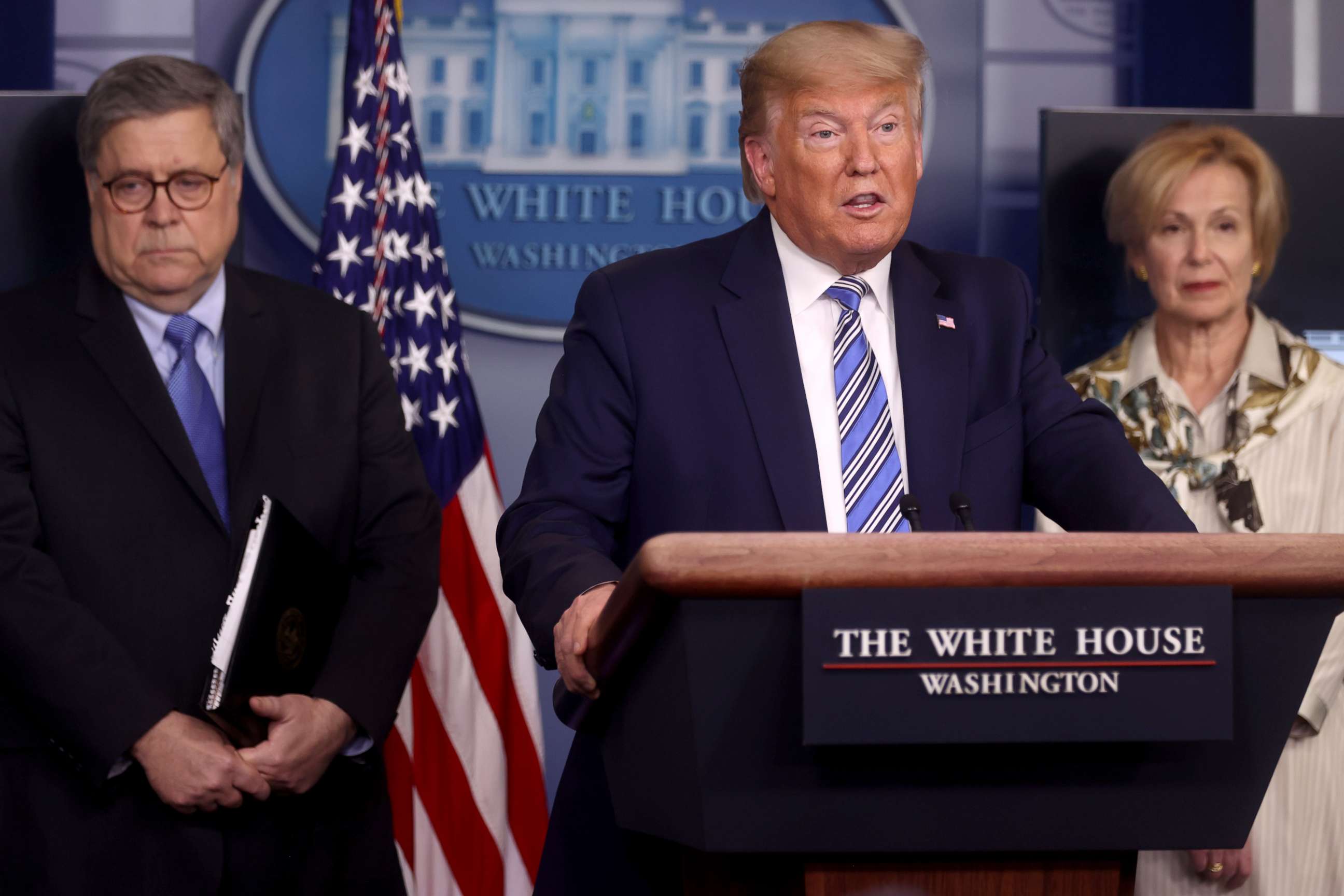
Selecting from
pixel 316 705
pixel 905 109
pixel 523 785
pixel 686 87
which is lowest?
pixel 523 785

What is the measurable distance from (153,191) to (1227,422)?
2.14 m

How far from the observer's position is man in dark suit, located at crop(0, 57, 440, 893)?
91.6 inches

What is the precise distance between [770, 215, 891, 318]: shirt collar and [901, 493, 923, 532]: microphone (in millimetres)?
438

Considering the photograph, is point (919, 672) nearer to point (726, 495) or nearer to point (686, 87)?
point (726, 495)

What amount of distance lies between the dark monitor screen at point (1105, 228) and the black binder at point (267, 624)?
5.91ft

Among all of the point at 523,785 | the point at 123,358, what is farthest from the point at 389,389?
the point at 523,785

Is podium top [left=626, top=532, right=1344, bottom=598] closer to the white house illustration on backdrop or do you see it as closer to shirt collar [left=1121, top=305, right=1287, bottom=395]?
shirt collar [left=1121, top=305, right=1287, bottom=395]

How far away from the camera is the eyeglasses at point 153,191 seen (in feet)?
8.85

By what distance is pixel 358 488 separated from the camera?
2.70 metres

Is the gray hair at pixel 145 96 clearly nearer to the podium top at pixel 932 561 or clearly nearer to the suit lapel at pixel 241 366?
the suit lapel at pixel 241 366

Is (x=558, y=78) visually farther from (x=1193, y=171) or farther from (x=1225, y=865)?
(x=1225, y=865)

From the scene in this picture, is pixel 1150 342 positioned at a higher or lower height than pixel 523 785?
higher

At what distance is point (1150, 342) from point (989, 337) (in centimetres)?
143

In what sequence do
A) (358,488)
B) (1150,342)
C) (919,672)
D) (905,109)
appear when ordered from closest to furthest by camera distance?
1. (919,672)
2. (905,109)
3. (358,488)
4. (1150,342)
